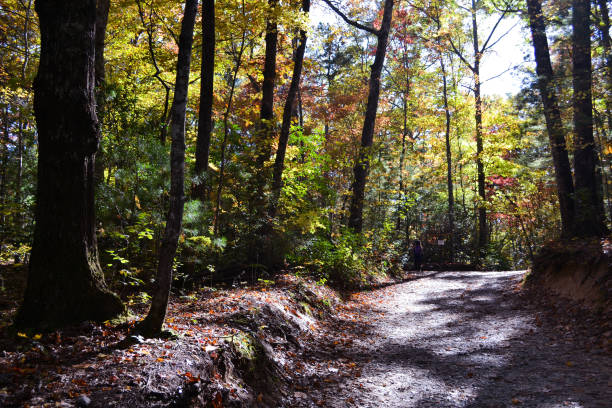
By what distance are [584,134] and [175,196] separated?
10841mm

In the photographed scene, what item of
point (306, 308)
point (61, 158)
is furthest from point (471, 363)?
point (61, 158)

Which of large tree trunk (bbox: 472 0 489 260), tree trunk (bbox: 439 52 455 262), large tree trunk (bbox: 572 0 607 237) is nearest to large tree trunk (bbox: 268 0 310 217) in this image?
large tree trunk (bbox: 572 0 607 237)

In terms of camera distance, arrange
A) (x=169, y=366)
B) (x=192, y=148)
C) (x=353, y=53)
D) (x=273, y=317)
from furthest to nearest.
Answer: (x=353, y=53) < (x=192, y=148) < (x=273, y=317) < (x=169, y=366)

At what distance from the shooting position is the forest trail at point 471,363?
4.10m

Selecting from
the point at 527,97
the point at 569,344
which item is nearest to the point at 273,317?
the point at 569,344

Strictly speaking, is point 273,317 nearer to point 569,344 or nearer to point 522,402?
point 522,402

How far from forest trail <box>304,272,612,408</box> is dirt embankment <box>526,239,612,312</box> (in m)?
0.85

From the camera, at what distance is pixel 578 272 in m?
7.96

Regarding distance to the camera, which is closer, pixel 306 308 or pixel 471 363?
pixel 471 363

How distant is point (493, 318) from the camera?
768 cm

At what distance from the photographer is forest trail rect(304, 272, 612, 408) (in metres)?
4.10

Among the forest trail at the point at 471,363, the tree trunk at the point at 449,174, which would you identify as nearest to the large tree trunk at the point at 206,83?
the forest trail at the point at 471,363

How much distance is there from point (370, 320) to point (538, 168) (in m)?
19.0

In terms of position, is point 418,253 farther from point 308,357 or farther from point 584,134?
point 308,357
